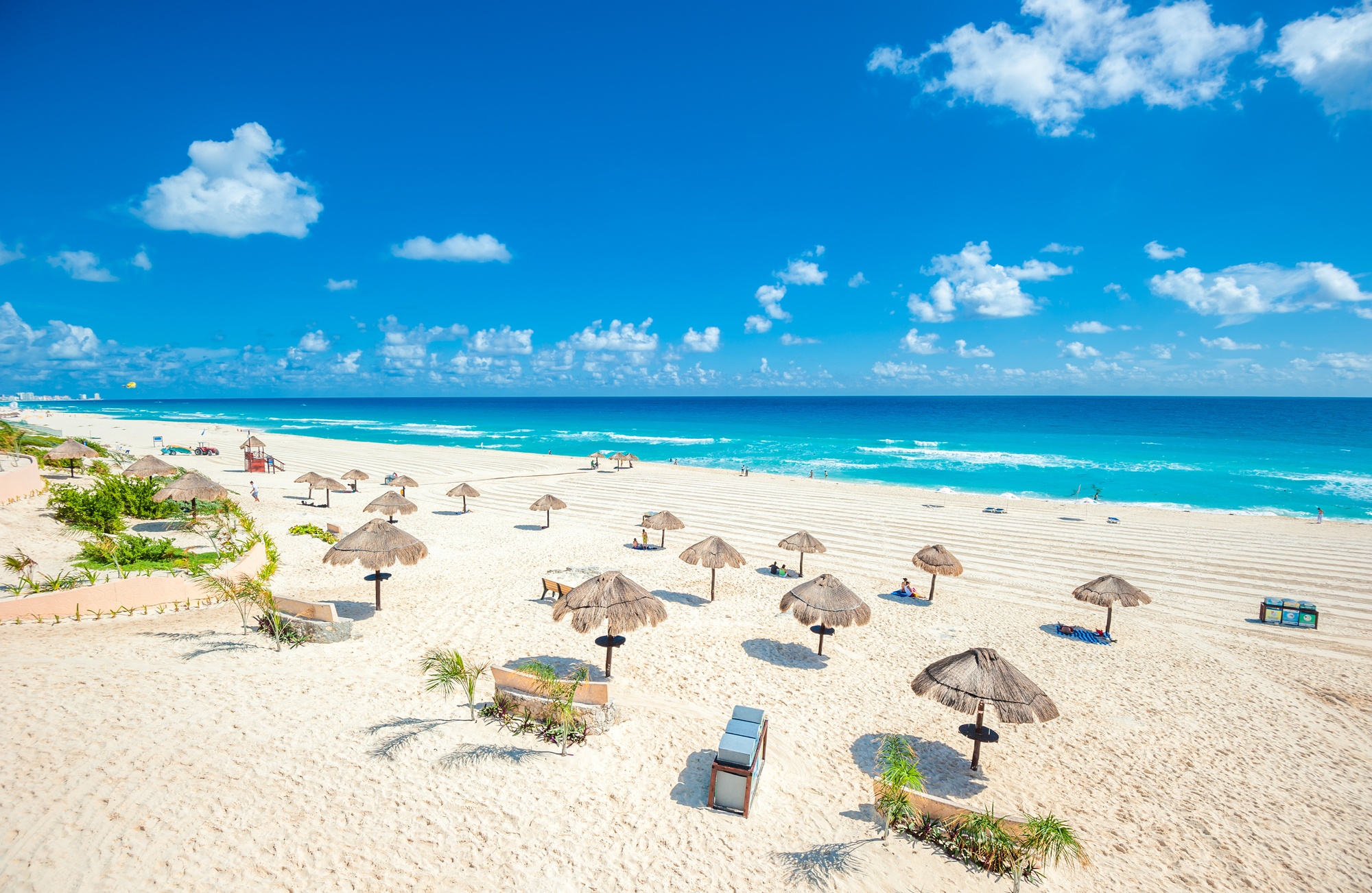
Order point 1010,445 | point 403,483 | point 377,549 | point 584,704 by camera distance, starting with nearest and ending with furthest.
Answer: point 584,704 → point 377,549 → point 403,483 → point 1010,445

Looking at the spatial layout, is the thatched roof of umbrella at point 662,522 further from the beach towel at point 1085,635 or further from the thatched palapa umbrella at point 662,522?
the beach towel at point 1085,635

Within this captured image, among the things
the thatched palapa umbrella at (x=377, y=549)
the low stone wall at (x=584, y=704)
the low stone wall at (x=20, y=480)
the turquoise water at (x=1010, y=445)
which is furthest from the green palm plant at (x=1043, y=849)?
the turquoise water at (x=1010, y=445)

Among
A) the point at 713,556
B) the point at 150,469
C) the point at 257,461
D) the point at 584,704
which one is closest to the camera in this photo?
the point at 584,704

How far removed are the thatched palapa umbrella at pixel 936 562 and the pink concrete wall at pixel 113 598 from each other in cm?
1611

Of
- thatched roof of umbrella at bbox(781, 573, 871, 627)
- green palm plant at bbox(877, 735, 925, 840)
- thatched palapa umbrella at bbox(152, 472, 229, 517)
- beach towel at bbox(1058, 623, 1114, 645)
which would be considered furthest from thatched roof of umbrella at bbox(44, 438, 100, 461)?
beach towel at bbox(1058, 623, 1114, 645)

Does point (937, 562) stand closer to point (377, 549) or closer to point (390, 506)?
point (377, 549)

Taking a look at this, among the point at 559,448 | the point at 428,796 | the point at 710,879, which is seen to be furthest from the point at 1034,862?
the point at 559,448

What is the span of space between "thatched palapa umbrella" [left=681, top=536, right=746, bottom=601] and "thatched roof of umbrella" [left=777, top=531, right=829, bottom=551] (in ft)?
6.32

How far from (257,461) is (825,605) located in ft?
110

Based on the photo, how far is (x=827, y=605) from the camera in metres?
11.3

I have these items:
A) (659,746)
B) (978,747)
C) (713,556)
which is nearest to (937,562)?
(713,556)

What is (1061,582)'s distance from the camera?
1800 cm

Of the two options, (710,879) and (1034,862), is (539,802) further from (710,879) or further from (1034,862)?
(1034,862)

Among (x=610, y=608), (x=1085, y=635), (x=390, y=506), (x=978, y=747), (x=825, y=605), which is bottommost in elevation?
(x=978, y=747)
